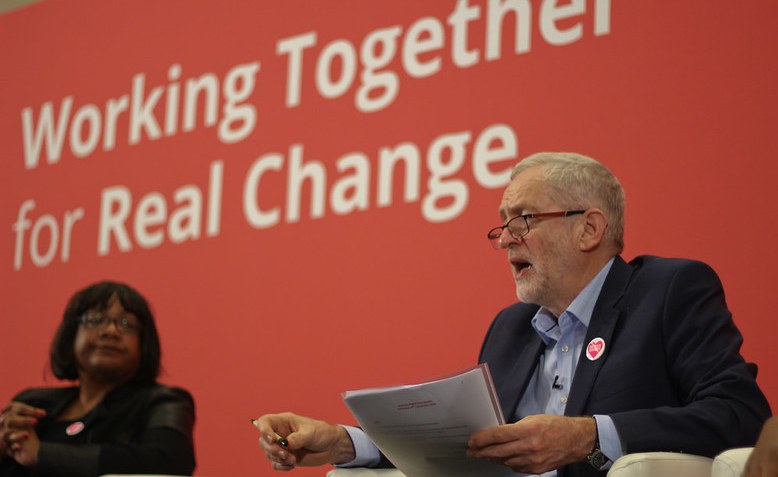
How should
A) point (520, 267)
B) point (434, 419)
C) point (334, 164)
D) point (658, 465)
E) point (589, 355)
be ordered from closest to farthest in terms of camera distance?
point (658, 465) → point (434, 419) → point (589, 355) → point (520, 267) → point (334, 164)

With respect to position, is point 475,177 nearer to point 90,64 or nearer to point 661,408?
point 661,408

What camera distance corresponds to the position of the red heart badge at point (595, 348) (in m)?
2.54

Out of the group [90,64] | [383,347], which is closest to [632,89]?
[383,347]

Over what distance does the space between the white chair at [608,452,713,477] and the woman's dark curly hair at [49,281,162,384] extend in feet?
7.03

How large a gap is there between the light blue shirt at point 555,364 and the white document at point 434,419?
0.24m

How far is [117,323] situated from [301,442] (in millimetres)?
1589

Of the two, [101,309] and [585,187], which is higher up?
[585,187]

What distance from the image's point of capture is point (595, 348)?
101 inches

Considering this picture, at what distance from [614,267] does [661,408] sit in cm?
52

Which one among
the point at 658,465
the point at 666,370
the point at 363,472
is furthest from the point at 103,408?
the point at 658,465

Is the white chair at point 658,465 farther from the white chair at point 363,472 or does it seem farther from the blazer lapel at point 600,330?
the white chair at point 363,472

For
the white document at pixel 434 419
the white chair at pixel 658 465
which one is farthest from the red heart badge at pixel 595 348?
the white chair at pixel 658 465

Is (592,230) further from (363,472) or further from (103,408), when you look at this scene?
(103,408)

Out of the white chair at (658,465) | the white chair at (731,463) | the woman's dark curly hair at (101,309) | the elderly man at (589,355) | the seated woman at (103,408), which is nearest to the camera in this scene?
the white chair at (731,463)
